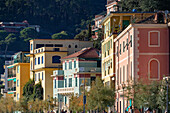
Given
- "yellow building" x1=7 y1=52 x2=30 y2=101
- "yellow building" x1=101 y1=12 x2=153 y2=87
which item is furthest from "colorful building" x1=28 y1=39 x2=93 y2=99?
"yellow building" x1=101 y1=12 x2=153 y2=87

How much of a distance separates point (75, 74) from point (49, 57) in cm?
1647

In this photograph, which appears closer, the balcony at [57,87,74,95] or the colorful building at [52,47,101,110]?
the colorful building at [52,47,101,110]

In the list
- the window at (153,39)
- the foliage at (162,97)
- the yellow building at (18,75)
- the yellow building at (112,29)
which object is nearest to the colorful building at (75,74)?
the yellow building at (112,29)

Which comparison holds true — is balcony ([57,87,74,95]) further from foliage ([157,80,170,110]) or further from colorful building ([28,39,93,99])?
foliage ([157,80,170,110])

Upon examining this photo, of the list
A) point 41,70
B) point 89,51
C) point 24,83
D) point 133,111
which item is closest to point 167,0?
point 89,51

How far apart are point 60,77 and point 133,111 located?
51.4 metres

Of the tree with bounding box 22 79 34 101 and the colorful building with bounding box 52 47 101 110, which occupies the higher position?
the colorful building with bounding box 52 47 101 110

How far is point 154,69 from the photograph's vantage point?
256 ft

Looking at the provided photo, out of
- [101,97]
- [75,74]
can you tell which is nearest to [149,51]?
[101,97]

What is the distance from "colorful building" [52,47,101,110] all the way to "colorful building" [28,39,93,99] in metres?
4.71

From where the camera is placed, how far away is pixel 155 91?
70125 mm

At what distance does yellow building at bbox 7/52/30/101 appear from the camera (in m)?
152

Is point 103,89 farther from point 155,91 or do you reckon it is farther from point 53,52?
point 53,52

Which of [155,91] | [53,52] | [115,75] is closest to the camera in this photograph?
[155,91]
